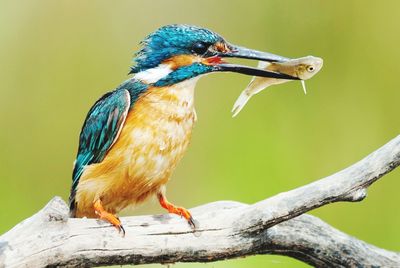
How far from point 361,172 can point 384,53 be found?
289 centimetres

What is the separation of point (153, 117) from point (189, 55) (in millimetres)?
267

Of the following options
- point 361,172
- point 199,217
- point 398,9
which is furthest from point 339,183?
point 398,9

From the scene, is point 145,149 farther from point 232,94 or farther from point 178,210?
point 232,94

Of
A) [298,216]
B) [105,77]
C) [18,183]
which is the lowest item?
[298,216]

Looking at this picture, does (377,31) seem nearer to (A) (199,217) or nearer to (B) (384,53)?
(B) (384,53)

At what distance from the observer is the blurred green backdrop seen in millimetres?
6359

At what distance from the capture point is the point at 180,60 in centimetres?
440

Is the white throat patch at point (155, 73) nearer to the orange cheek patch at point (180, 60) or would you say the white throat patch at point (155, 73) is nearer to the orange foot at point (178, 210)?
the orange cheek patch at point (180, 60)

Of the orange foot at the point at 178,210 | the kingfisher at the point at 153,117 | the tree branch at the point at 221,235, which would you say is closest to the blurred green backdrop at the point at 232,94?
the orange foot at the point at 178,210

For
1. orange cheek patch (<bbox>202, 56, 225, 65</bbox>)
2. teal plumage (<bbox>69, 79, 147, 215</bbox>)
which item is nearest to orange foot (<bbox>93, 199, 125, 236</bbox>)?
teal plumage (<bbox>69, 79, 147, 215</bbox>)

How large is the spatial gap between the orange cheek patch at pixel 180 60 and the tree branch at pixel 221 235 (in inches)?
21.0

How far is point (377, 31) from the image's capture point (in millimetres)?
6691

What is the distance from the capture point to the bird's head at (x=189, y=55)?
439 cm

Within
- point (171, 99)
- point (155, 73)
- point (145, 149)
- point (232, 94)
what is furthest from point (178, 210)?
point (232, 94)
